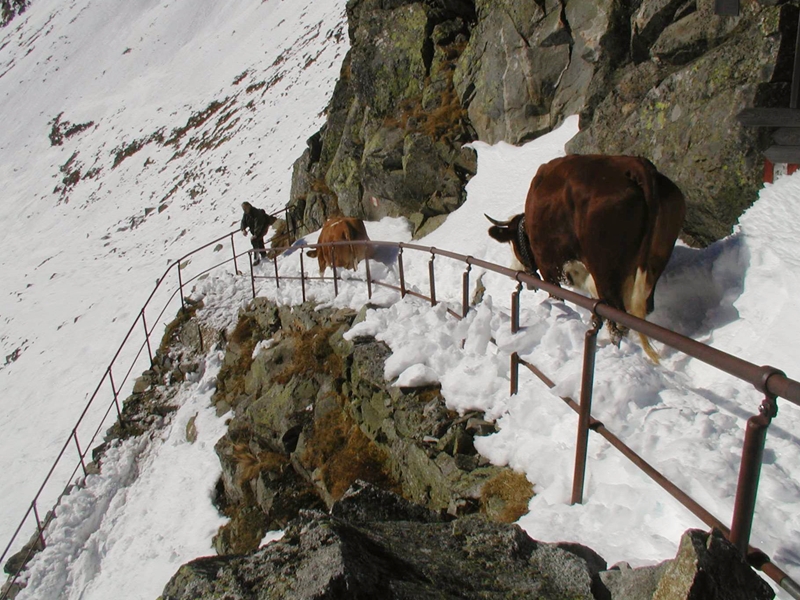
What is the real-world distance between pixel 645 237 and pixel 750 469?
10.3ft

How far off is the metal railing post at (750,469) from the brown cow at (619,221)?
2678 millimetres

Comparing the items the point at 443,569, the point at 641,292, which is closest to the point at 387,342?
the point at 641,292

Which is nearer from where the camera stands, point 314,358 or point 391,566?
point 391,566

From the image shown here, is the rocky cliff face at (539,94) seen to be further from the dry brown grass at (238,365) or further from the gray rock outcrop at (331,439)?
the dry brown grass at (238,365)

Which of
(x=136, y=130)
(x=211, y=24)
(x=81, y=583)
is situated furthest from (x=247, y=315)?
(x=211, y=24)

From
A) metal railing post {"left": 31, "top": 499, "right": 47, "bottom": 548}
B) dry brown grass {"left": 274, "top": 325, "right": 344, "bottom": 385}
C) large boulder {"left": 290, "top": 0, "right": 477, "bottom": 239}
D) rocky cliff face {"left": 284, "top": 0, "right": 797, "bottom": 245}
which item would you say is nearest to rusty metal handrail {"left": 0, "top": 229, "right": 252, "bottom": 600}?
metal railing post {"left": 31, "top": 499, "right": 47, "bottom": 548}

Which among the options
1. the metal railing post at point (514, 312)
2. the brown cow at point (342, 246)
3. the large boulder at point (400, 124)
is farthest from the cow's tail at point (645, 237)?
the large boulder at point (400, 124)

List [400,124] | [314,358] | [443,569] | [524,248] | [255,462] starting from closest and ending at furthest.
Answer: [443,569] < [524,248] < [255,462] < [314,358] < [400,124]

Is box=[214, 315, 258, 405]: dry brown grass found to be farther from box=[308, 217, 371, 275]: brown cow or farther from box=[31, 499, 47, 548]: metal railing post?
box=[31, 499, 47, 548]: metal railing post

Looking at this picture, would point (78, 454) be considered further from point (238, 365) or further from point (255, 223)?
point (255, 223)

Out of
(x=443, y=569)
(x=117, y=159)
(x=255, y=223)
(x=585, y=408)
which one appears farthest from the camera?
(x=117, y=159)

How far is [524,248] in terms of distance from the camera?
5.84 meters

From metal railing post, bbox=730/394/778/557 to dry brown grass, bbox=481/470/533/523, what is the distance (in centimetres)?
122

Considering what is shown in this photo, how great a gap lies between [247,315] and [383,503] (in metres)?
8.39
